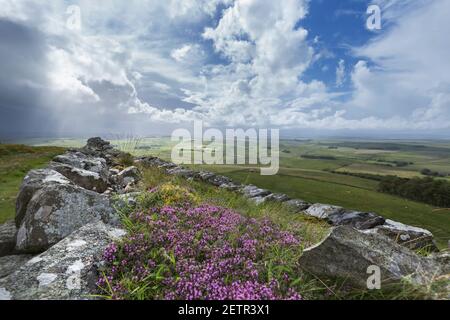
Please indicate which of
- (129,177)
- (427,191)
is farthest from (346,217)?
(427,191)

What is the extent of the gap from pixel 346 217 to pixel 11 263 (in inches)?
452

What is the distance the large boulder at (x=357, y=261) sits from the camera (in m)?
3.35

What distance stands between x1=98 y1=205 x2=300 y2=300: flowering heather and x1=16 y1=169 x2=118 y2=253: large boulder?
78cm

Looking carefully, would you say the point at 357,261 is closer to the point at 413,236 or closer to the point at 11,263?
the point at 11,263

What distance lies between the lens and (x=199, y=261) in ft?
13.0

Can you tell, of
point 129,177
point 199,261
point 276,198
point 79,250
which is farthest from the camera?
point 276,198

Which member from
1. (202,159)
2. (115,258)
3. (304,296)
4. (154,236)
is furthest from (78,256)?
(202,159)

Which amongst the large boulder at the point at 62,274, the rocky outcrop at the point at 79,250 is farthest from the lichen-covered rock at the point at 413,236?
the large boulder at the point at 62,274

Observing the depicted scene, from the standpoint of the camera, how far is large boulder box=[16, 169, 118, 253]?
170 inches

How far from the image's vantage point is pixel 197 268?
348 centimetres

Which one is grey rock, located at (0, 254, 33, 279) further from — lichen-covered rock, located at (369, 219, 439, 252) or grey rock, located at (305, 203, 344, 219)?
grey rock, located at (305, 203, 344, 219)

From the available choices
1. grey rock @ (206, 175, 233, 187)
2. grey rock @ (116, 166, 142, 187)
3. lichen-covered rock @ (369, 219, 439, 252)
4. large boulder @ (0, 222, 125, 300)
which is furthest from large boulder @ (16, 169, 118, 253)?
grey rock @ (206, 175, 233, 187)
